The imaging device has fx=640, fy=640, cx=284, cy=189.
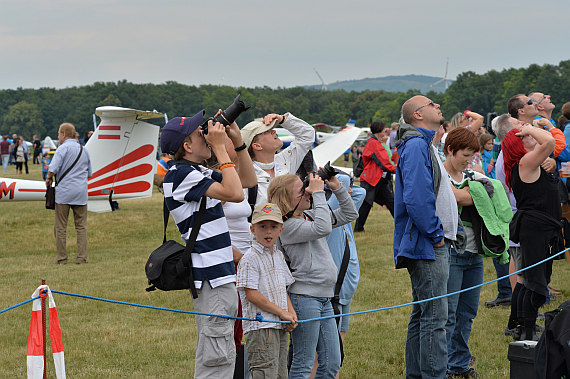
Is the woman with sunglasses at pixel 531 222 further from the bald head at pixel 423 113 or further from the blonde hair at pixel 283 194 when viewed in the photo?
the blonde hair at pixel 283 194

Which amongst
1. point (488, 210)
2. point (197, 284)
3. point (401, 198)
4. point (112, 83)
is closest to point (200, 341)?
point (197, 284)

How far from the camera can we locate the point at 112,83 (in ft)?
324

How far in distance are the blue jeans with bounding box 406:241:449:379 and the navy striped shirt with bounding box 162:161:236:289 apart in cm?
138

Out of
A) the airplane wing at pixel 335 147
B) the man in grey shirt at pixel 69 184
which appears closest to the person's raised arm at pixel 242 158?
the man in grey shirt at pixel 69 184

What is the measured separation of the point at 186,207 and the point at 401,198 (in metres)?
1.56

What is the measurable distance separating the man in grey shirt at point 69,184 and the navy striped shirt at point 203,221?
22.5ft

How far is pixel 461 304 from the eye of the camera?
15.6 feet

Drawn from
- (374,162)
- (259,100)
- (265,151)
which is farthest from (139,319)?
(259,100)

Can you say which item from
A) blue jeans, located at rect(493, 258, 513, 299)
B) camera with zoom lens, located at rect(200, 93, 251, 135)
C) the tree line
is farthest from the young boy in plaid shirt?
the tree line

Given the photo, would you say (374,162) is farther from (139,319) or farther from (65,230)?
(139,319)

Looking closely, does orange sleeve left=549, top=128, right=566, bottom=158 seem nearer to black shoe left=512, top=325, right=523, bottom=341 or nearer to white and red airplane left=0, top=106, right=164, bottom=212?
black shoe left=512, top=325, right=523, bottom=341

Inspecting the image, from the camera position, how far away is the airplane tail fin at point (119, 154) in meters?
12.7

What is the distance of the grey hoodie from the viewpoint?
366 centimetres

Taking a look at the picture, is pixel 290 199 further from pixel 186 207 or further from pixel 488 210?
pixel 488 210
